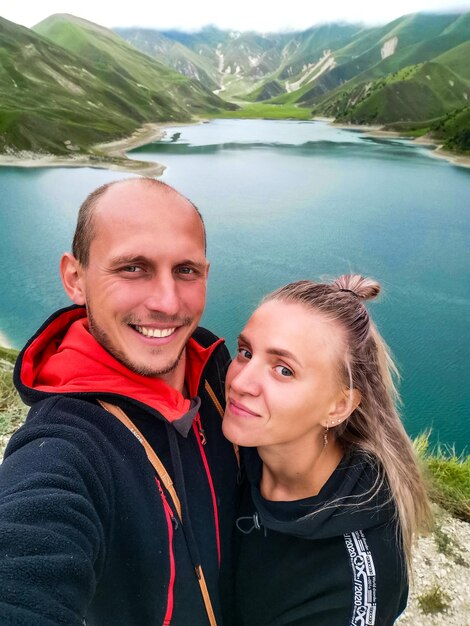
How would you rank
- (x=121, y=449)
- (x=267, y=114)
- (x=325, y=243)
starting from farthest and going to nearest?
(x=267, y=114), (x=325, y=243), (x=121, y=449)

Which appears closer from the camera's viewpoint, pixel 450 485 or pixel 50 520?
pixel 50 520

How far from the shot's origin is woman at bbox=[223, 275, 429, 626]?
78.2 inches

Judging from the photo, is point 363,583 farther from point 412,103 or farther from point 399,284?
point 412,103

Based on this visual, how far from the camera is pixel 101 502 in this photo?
5.65ft

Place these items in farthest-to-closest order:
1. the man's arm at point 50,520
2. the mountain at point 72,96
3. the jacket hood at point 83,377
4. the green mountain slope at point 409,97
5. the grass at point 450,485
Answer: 1. the green mountain slope at point 409,97
2. the mountain at point 72,96
3. the grass at point 450,485
4. the jacket hood at point 83,377
5. the man's arm at point 50,520

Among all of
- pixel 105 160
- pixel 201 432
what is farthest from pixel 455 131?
pixel 201 432

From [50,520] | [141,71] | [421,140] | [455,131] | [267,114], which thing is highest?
[141,71]

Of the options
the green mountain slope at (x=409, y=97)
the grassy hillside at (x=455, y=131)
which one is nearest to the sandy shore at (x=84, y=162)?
the grassy hillside at (x=455, y=131)

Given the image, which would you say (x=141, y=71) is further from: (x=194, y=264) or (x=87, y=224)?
(x=194, y=264)

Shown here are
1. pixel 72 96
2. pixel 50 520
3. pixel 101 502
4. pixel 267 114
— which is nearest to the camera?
pixel 50 520

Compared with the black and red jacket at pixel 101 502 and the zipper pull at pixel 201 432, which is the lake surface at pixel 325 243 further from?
the black and red jacket at pixel 101 502

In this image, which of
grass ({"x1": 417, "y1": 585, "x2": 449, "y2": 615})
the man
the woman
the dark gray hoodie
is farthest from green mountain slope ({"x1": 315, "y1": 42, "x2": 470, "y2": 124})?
the dark gray hoodie

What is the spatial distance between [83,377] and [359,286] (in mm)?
1820

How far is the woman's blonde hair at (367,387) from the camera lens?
240 cm
